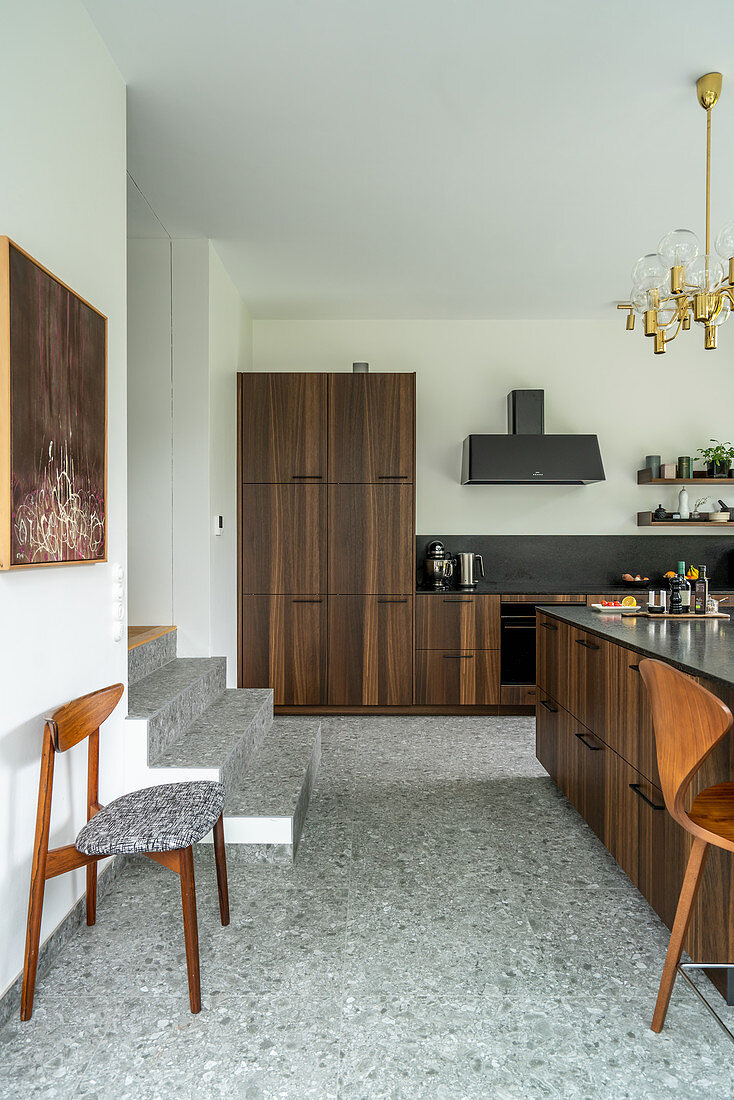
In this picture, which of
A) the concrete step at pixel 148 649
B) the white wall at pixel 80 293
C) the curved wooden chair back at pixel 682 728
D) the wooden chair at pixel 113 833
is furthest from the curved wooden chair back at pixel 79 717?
the curved wooden chair back at pixel 682 728

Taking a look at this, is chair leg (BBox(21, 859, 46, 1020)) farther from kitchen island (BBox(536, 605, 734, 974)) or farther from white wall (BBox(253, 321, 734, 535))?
white wall (BBox(253, 321, 734, 535))

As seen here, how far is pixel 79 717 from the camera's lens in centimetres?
192

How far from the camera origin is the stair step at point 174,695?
274 cm

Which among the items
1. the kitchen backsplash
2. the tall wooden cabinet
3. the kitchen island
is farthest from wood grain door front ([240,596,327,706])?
the kitchen island

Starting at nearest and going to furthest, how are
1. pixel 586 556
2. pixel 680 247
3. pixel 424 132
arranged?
pixel 680 247, pixel 424 132, pixel 586 556

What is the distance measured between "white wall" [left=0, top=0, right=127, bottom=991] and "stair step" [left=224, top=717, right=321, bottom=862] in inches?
19.1

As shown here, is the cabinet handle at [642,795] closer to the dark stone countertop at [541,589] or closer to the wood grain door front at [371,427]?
the dark stone countertop at [541,589]

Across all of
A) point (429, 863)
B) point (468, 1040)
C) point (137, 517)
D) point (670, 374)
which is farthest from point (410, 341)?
point (468, 1040)

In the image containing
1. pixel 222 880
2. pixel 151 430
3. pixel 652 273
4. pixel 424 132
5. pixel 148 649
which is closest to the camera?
pixel 222 880

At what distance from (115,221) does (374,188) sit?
1.41 meters

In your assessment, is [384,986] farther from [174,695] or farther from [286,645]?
[286,645]

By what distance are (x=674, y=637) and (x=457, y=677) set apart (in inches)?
101

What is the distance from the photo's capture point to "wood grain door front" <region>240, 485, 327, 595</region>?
16.1ft

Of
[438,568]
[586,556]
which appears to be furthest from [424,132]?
[586,556]
